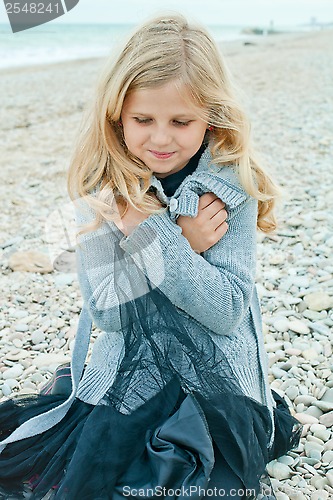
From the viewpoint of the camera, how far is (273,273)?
3.41 meters

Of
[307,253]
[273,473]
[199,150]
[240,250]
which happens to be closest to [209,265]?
[240,250]

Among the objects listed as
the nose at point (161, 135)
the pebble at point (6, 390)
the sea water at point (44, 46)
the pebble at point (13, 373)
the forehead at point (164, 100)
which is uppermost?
the forehead at point (164, 100)

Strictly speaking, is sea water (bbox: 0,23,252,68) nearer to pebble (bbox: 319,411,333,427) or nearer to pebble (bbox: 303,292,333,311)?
pebble (bbox: 303,292,333,311)

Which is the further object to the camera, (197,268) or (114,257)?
(114,257)

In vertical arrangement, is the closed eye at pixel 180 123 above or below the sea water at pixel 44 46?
above

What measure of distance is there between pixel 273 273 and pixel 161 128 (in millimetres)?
1792

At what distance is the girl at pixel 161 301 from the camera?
1625mm

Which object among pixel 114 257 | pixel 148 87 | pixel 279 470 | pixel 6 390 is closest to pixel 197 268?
pixel 114 257

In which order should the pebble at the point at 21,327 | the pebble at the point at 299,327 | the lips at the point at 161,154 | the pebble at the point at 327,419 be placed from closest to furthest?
1. the lips at the point at 161,154
2. the pebble at the point at 327,419
3. the pebble at the point at 299,327
4. the pebble at the point at 21,327

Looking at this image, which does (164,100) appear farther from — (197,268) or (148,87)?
(197,268)

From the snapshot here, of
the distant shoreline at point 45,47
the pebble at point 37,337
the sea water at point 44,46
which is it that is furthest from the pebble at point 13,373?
the sea water at point 44,46

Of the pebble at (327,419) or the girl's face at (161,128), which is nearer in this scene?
the girl's face at (161,128)

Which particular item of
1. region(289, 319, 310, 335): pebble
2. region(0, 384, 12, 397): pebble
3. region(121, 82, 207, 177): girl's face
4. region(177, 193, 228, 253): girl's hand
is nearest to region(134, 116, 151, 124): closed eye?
region(121, 82, 207, 177): girl's face

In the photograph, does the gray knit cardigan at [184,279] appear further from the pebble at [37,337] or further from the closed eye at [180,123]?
the pebble at [37,337]
